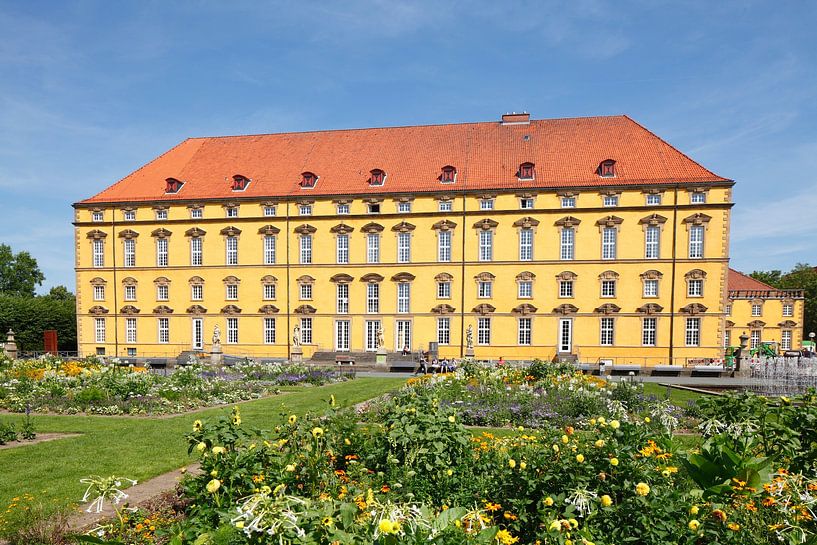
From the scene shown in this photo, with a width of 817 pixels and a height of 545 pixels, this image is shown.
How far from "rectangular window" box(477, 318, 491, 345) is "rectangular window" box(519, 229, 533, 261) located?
4.74 m

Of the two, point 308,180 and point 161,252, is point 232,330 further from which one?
point 308,180

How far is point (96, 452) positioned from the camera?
349 inches

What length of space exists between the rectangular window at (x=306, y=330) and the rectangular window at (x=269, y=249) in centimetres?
477

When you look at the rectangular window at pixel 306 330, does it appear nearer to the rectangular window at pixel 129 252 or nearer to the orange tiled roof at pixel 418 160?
the orange tiled roof at pixel 418 160

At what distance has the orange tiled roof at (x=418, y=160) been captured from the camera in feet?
101

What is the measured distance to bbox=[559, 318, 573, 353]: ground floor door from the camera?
3045 cm

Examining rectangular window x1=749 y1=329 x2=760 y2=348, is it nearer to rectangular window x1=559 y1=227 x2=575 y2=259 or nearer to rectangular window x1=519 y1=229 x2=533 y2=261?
rectangular window x1=559 y1=227 x2=575 y2=259

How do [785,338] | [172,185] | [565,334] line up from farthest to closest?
1. [785,338]
2. [172,185]
3. [565,334]

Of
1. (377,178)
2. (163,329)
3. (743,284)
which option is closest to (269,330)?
(163,329)

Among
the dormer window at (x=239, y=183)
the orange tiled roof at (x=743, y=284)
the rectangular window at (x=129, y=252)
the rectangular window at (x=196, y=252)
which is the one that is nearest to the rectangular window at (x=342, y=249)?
the dormer window at (x=239, y=183)

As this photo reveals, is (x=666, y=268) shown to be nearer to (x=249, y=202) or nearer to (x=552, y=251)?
(x=552, y=251)

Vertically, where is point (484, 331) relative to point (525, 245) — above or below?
below

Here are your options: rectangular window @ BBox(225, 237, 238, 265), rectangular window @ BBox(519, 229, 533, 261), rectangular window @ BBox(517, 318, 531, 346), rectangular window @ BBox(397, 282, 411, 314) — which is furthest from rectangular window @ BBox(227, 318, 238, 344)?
rectangular window @ BBox(519, 229, 533, 261)

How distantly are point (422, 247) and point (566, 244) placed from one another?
9351 millimetres
